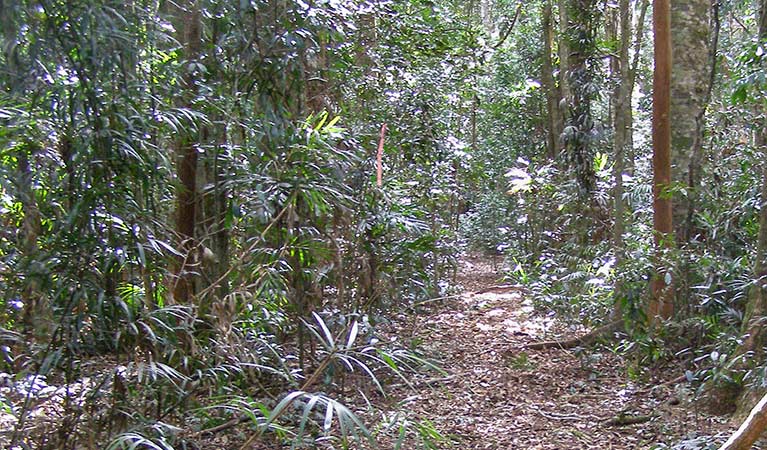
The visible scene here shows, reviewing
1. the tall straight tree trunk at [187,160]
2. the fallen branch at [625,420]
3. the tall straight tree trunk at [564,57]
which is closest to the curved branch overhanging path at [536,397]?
the fallen branch at [625,420]

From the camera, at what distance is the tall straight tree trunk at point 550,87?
10.2m

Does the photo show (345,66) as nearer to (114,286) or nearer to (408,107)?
(408,107)

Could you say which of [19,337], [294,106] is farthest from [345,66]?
[19,337]

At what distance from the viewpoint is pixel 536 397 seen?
16.7ft

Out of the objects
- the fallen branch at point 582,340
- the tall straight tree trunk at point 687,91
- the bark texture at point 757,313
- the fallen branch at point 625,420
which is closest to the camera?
the bark texture at point 757,313

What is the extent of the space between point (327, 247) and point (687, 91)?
3.31 metres

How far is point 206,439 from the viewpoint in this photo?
3.81m

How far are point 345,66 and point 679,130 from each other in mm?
2764

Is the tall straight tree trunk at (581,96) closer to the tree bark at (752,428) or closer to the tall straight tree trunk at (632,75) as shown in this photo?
the tall straight tree trunk at (632,75)

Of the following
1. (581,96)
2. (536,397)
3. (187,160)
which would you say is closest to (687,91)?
(581,96)

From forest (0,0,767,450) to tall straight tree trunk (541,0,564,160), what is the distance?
1.96 meters

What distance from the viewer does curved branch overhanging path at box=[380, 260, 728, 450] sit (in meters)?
4.14

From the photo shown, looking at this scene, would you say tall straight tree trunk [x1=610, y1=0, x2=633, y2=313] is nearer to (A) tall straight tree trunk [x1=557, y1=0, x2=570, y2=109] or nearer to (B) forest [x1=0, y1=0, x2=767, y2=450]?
(B) forest [x1=0, y1=0, x2=767, y2=450]

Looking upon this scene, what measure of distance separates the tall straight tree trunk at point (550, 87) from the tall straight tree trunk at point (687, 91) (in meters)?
4.06
